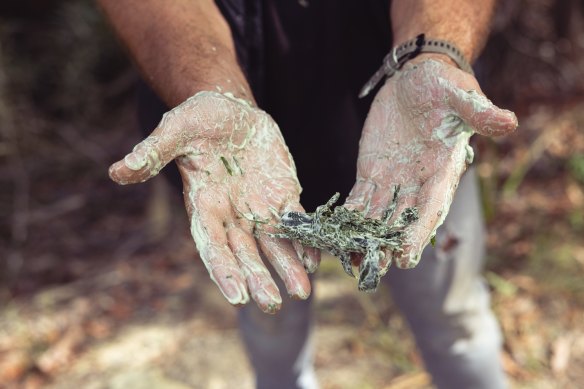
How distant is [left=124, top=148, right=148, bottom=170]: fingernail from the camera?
1235 millimetres

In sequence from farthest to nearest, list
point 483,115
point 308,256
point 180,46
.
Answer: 1. point 180,46
2. point 308,256
3. point 483,115

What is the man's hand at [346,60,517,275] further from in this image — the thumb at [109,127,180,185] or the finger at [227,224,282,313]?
the thumb at [109,127,180,185]

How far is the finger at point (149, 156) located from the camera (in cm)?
124

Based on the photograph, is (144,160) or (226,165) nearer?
(144,160)

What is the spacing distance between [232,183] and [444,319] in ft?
2.47

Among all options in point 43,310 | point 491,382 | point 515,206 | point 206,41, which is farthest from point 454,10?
point 43,310

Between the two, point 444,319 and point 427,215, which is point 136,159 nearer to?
point 427,215

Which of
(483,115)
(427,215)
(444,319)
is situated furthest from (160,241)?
A: (483,115)

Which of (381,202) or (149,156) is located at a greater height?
(149,156)

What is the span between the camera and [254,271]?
49.2 inches

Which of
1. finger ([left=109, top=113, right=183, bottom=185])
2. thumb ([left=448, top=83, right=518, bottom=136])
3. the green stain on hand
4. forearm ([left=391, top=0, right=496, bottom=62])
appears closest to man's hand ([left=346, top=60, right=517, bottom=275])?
thumb ([left=448, top=83, right=518, bottom=136])

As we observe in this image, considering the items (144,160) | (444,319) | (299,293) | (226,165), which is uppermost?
(144,160)

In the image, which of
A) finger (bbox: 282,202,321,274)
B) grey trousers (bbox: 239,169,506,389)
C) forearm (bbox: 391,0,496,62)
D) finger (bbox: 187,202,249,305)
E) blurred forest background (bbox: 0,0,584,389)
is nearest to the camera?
finger (bbox: 187,202,249,305)

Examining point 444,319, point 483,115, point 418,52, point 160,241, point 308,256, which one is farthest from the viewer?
point 160,241
